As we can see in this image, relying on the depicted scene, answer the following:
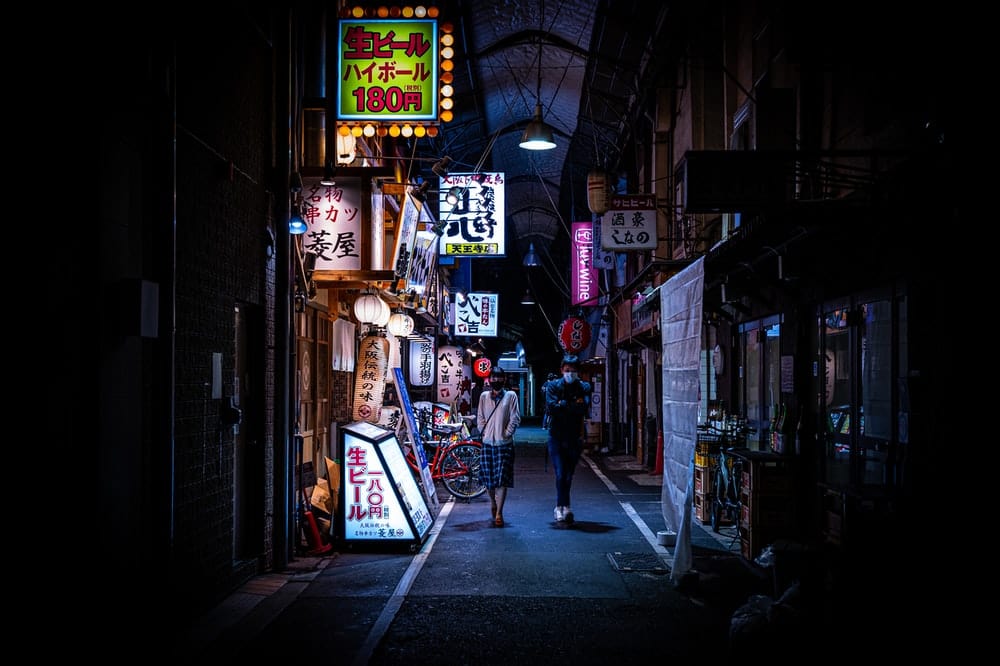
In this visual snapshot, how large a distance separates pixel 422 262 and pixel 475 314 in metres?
16.3

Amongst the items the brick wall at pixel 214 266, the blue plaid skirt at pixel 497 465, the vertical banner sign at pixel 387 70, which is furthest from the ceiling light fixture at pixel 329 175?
the blue plaid skirt at pixel 497 465

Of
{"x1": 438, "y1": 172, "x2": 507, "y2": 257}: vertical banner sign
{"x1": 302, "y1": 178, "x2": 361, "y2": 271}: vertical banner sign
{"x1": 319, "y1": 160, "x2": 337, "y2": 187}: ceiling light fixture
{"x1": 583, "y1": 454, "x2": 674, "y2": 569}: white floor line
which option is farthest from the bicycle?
{"x1": 438, "y1": 172, "x2": 507, "y2": 257}: vertical banner sign

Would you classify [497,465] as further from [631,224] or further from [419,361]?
[419,361]

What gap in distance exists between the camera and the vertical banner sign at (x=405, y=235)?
14.9 metres

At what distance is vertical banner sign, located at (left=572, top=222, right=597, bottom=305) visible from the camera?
30.7 m

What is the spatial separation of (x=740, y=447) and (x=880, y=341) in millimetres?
4508

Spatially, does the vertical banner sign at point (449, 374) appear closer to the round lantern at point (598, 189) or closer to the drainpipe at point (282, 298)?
the round lantern at point (598, 189)

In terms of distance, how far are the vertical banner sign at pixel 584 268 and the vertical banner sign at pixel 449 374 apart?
5.21 m

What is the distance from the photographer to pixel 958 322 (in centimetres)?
760

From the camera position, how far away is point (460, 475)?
681 inches

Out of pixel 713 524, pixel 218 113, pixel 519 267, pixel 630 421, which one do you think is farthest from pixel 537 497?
pixel 519 267

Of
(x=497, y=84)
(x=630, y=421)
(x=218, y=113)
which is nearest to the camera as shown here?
(x=218, y=113)

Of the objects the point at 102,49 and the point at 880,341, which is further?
the point at 880,341

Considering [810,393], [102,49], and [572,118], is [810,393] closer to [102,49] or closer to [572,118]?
[102,49]
